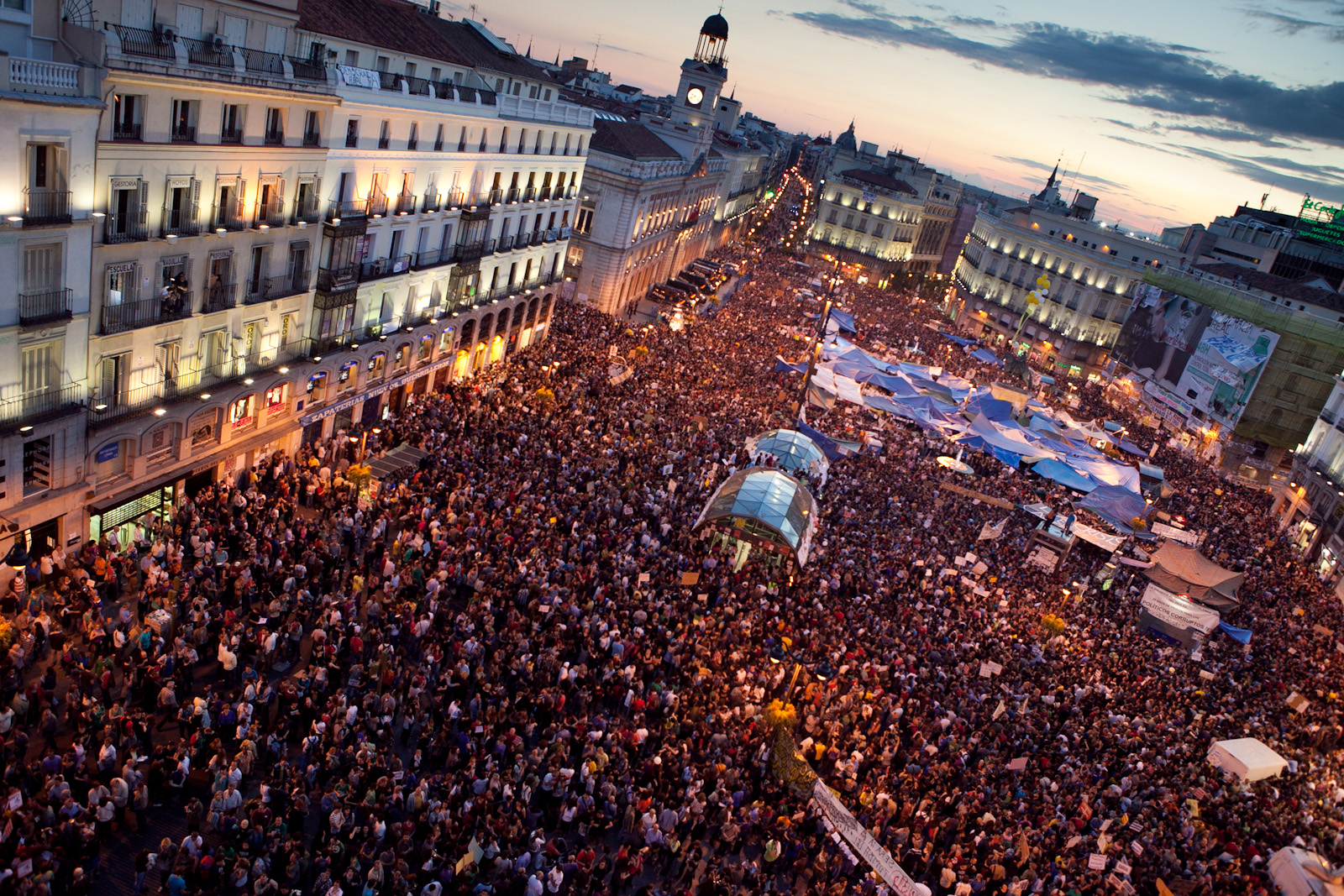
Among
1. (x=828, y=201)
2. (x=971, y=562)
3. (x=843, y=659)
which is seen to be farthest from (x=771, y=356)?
(x=828, y=201)

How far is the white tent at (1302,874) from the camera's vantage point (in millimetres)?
19859

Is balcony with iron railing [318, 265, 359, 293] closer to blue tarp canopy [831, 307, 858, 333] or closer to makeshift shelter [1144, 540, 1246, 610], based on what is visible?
makeshift shelter [1144, 540, 1246, 610]

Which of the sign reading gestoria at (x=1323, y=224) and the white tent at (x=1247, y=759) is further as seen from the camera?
the sign reading gestoria at (x=1323, y=224)

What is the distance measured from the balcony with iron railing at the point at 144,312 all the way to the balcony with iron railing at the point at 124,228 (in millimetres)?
1561

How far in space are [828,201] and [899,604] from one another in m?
96.9

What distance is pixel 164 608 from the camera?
60.2ft

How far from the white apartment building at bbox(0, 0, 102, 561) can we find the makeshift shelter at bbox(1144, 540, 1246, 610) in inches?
1451

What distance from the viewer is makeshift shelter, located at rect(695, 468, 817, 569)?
93.2ft

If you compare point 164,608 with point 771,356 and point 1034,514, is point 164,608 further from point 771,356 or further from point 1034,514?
point 771,356

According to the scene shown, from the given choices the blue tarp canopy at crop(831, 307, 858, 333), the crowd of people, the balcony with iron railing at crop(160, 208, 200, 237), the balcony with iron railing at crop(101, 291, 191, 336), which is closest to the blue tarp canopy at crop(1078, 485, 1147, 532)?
the crowd of people

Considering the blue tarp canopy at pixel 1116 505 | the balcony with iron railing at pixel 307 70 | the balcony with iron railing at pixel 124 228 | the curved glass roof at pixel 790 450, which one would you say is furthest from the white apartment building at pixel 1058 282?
the balcony with iron railing at pixel 124 228

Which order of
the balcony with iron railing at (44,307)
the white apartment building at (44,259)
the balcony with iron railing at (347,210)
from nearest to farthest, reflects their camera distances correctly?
the white apartment building at (44,259)
the balcony with iron railing at (44,307)
the balcony with iron railing at (347,210)

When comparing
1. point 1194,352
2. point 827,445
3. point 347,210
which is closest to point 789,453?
point 827,445

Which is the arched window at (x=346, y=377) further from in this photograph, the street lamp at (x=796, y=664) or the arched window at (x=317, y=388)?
the street lamp at (x=796, y=664)
